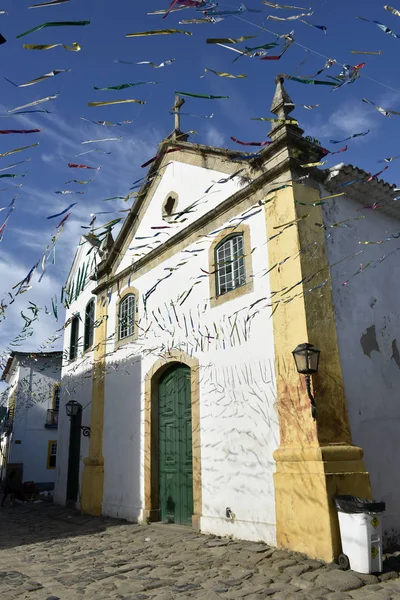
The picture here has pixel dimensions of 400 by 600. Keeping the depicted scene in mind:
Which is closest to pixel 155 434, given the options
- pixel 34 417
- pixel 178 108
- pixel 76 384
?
pixel 76 384

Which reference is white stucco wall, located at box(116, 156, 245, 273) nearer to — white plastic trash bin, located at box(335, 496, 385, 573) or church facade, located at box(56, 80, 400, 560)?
church facade, located at box(56, 80, 400, 560)

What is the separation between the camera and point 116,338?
11320 millimetres

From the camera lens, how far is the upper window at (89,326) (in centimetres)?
1298

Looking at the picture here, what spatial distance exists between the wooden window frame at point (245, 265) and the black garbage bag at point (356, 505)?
3359 mm

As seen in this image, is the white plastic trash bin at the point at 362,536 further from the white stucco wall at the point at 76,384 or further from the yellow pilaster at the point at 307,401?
the white stucco wall at the point at 76,384

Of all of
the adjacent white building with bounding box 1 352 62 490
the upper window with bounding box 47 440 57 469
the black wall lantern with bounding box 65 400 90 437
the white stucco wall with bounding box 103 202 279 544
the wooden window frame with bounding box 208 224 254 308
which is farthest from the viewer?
the upper window with bounding box 47 440 57 469

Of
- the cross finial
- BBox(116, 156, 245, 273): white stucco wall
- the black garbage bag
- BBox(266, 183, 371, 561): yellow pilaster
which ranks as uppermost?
the cross finial

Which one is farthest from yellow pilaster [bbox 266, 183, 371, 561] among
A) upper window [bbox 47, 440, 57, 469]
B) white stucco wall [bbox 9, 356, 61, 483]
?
upper window [bbox 47, 440, 57, 469]

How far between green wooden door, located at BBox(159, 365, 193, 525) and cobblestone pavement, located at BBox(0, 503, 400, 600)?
0.57 metres

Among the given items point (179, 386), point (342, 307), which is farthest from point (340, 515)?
point (179, 386)

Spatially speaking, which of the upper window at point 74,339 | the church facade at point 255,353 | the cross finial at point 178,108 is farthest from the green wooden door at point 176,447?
the cross finial at point 178,108

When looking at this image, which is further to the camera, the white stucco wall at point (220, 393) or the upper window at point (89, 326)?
the upper window at point (89, 326)

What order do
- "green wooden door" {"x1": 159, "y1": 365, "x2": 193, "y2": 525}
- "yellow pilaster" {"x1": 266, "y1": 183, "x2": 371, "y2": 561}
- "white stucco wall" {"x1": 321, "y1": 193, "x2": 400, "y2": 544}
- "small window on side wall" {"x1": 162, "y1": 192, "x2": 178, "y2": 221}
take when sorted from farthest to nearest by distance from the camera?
"small window on side wall" {"x1": 162, "y1": 192, "x2": 178, "y2": 221}, "green wooden door" {"x1": 159, "y1": 365, "x2": 193, "y2": 525}, "white stucco wall" {"x1": 321, "y1": 193, "x2": 400, "y2": 544}, "yellow pilaster" {"x1": 266, "y1": 183, "x2": 371, "y2": 561}

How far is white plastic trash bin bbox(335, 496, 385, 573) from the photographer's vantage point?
Result: 506cm
